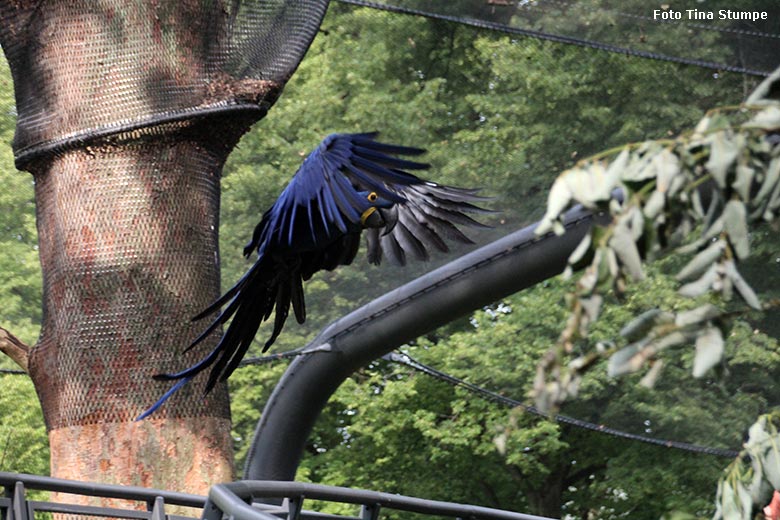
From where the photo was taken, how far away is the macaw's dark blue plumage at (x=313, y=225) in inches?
129

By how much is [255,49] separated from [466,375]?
7.13 meters

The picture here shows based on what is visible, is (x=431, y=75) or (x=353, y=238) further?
(x=431, y=75)

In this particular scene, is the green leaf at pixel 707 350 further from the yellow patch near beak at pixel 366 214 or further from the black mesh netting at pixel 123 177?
the black mesh netting at pixel 123 177

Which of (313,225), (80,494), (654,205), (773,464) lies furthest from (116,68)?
(654,205)

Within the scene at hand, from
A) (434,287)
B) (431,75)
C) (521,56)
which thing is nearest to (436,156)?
(521,56)

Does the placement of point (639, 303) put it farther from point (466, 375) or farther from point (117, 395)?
point (117, 395)

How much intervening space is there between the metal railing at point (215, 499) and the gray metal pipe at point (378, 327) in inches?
76.1

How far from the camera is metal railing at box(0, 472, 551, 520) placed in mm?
2617

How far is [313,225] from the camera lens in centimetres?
339

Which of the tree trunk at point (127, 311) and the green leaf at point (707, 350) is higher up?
the tree trunk at point (127, 311)

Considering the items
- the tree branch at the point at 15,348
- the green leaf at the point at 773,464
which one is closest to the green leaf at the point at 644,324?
the green leaf at the point at 773,464

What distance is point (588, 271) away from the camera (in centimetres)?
120

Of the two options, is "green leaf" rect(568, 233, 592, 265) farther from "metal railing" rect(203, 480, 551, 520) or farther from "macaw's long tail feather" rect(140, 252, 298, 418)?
"macaw's long tail feather" rect(140, 252, 298, 418)

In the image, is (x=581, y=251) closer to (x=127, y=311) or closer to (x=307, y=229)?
(x=307, y=229)
